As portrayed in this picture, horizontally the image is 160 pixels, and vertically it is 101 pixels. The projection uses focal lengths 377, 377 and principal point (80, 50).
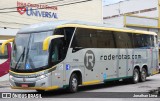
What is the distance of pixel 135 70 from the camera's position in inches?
939

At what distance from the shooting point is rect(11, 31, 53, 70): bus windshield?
1614 centimetres

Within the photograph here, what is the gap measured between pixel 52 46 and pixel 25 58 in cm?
130

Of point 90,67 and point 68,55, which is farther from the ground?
point 68,55

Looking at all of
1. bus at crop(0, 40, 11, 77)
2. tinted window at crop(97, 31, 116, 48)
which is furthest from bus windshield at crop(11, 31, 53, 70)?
bus at crop(0, 40, 11, 77)

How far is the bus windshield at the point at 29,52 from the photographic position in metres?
16.1

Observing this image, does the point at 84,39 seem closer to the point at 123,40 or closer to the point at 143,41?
the point at 123,40

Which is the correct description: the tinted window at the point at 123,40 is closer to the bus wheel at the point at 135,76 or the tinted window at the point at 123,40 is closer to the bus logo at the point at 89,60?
the bus wheel at the point at 135,76

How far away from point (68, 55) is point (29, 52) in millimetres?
1871

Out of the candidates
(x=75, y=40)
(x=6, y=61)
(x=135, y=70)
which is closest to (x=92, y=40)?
(x=75, y=40)

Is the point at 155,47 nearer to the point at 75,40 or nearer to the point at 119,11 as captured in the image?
the point at 75,40

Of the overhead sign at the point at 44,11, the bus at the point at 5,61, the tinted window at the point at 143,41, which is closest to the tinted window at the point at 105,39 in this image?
the tinted window at the point at 143,41

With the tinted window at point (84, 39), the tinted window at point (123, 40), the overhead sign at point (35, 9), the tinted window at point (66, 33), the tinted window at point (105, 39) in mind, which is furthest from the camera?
the overhead sign at point (35, 9)

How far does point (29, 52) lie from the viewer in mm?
16453

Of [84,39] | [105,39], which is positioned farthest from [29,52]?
[105,39]
